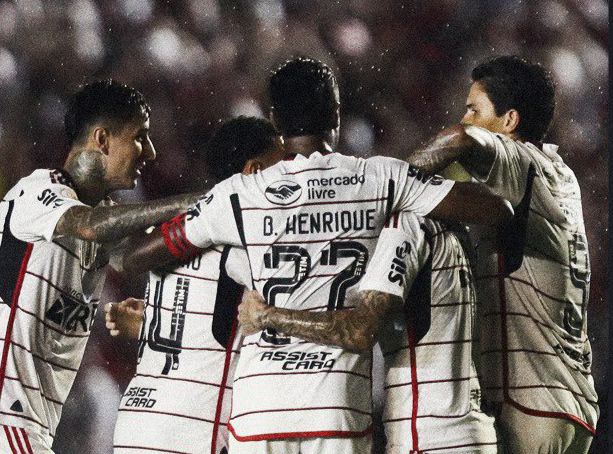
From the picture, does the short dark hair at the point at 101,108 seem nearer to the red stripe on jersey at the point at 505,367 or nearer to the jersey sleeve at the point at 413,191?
the jersey sleeve at the point at 413,191

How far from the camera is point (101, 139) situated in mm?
3035

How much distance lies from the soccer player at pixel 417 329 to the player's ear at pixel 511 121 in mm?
639

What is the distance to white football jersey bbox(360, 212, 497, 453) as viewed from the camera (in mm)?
2375

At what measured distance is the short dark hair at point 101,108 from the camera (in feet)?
10.0

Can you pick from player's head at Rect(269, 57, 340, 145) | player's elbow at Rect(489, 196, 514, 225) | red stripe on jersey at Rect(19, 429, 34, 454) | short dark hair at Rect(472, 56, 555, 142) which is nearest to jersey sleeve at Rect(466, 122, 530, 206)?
player's elbow at Rect(489, 196, 514, 225)

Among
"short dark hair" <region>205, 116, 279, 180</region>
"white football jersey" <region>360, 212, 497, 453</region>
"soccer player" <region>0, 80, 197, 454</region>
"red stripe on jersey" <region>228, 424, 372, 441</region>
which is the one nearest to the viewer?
"red stripe on jersey" <region>228, 424, 372, 441</region>

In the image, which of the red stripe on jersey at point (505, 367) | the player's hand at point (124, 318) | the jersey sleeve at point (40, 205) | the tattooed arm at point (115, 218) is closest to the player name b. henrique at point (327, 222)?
the tattooed arm at point (115, 218)

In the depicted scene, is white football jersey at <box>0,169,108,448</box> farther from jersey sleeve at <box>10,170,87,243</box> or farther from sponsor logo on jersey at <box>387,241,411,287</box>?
sponsor logo on jersey at <box>387,241,411,287</box>

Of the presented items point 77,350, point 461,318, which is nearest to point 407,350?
point 461,318

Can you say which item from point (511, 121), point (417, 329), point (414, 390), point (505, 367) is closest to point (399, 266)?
point (417, 329)

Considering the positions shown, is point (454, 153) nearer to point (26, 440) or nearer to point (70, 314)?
point (70, 314)

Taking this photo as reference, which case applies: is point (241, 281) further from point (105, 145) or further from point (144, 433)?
point (105, 145)

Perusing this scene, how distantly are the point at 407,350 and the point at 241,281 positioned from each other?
1.55ft

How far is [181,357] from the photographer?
265cm
